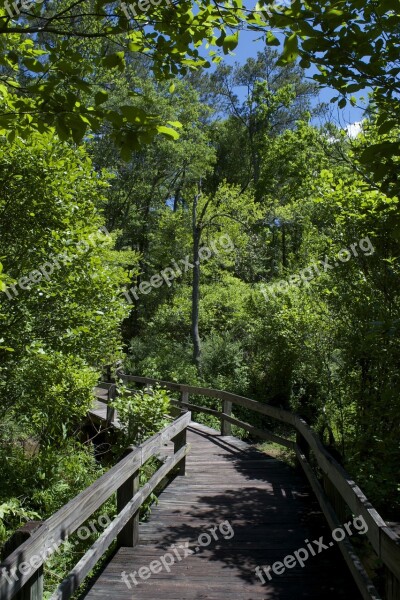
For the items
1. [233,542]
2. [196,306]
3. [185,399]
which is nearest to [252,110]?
[196,306]

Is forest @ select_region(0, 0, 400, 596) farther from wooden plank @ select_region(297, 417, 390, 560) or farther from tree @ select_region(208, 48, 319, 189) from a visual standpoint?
tree @ select_region(208, 48, 319, 189)

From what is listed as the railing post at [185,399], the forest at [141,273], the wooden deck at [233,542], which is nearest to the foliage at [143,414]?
the forest at [141,273]

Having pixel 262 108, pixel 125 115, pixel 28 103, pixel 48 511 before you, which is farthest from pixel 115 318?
pixel 262 108

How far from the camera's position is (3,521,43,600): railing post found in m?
2.64

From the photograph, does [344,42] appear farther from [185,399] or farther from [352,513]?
[185,399]

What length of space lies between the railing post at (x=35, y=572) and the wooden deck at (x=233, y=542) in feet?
4.61

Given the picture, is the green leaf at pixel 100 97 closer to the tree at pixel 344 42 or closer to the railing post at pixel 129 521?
the tree at pixel 344 42

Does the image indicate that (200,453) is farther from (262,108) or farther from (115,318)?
(262,108)

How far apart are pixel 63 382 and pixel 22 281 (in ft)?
6.70

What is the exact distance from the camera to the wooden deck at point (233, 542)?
4176 millimetres

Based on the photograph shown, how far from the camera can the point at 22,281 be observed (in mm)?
7078

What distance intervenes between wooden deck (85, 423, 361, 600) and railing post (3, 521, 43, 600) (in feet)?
4.61

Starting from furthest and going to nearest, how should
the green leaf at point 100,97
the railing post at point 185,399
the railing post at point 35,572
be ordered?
1. the railing post at point 185,399
2. the green leaf at point 100,97
3. the railing post at point 35,572

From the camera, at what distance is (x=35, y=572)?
2.71 m
